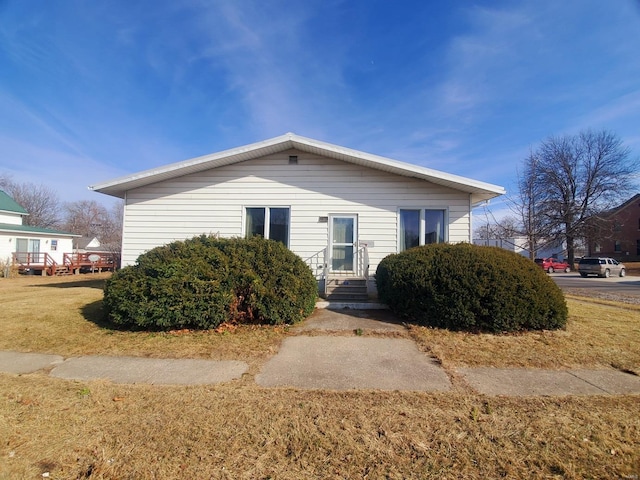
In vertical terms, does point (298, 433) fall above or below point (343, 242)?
below

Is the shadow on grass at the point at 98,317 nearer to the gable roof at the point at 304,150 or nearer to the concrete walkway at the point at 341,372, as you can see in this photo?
the concrete walkway at the point at 341,372

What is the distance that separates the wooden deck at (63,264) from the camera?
80.9 ft

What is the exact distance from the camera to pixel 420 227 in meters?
9.36

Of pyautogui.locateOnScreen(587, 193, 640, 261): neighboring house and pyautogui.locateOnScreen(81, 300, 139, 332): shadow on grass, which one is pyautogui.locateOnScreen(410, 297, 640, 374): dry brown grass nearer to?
pyautogui.locateOnScreen(81, 300, 139, 332): shadow on grass

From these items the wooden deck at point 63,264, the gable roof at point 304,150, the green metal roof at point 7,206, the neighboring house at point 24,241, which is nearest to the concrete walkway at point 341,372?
the gable roof at point 304,150

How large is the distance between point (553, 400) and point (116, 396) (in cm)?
454

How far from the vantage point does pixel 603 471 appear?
2.28 meters

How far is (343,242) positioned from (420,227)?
7.41ft

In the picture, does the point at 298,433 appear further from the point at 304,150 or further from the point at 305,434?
the point at 304,150

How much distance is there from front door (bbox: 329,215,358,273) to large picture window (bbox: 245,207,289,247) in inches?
54.3

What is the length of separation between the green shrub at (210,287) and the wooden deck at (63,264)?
24968mm

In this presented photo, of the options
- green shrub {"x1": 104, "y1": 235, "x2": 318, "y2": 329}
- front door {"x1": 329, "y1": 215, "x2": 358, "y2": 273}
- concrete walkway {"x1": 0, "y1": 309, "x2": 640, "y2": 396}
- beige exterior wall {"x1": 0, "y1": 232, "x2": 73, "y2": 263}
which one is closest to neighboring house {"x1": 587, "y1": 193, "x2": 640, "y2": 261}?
front door {"x1": 329, "y1": 215, "x2": 358, "y2": 273}

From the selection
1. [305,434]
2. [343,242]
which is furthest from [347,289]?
[305,434]

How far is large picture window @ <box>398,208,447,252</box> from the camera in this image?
9.34m
